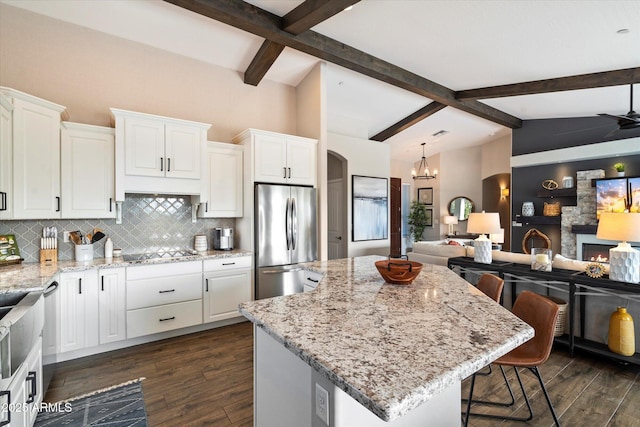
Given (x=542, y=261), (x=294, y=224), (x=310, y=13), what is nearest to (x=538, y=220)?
(x=542, y=261)

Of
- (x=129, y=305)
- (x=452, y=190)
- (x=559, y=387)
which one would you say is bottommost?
(x=559, y=387)

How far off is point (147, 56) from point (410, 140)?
6178 mm

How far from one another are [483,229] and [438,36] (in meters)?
2.36

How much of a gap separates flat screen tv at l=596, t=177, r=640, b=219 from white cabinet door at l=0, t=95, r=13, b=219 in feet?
Result: 28.1

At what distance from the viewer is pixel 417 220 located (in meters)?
9.58

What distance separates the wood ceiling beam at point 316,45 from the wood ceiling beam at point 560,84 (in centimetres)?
40

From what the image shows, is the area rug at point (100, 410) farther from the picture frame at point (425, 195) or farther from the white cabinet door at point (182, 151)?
the picture frame at point (425, 195)

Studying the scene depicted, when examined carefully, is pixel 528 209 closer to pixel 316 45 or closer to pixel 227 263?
pixel 316 45

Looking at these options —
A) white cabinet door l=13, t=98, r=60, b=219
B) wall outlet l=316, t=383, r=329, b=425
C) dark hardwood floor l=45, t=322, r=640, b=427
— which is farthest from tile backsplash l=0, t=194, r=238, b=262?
wall outlet l=316, t=383, r=329, b=425

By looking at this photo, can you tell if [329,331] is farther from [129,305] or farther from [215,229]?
[215,229]

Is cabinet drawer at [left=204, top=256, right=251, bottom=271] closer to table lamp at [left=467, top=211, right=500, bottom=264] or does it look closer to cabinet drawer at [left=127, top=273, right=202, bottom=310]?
cabinet drawer at [left=127, top=273, right=202, bottom=310]

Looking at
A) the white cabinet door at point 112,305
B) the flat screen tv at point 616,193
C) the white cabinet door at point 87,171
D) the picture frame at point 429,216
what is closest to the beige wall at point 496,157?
the picture frame at point 429,216

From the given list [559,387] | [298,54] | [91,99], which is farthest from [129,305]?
[559,387]

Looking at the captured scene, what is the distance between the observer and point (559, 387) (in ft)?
8.16
